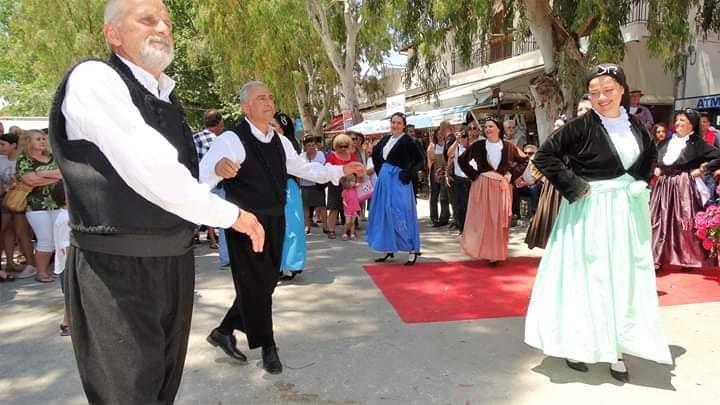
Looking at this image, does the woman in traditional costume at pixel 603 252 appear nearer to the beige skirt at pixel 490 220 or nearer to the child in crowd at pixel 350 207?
the beige skirt at pixel 490 220

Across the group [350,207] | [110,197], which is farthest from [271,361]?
[350,207]

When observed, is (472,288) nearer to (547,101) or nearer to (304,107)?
(547,101)

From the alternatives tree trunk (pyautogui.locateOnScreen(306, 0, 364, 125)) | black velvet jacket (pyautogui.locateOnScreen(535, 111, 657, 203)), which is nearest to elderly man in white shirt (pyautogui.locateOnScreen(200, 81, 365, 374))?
black velvet jacket (pyautogui.locateOnScreen(535, 111, 657, 203))

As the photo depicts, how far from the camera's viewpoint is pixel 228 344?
365cm

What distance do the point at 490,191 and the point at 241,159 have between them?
12.7 ft

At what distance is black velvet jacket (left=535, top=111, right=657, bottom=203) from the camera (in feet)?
10.7

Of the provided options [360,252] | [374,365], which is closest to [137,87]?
[374,365]

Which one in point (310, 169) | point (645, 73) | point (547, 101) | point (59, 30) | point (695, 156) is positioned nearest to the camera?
point (310, 169)

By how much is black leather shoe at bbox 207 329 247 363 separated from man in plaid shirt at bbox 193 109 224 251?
8.75 feet

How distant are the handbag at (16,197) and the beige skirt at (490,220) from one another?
517cm

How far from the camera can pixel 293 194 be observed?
5.89 metres

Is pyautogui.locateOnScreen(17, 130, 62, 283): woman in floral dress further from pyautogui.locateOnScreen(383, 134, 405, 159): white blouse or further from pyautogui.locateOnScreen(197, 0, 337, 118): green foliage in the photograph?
pyautogui.locateOnScreen(197, 0, 337, 118): green foliage

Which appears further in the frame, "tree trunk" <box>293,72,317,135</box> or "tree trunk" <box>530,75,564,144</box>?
"tree trunk" <box>293,72,317,135</box>

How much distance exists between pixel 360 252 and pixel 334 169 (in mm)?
3997
